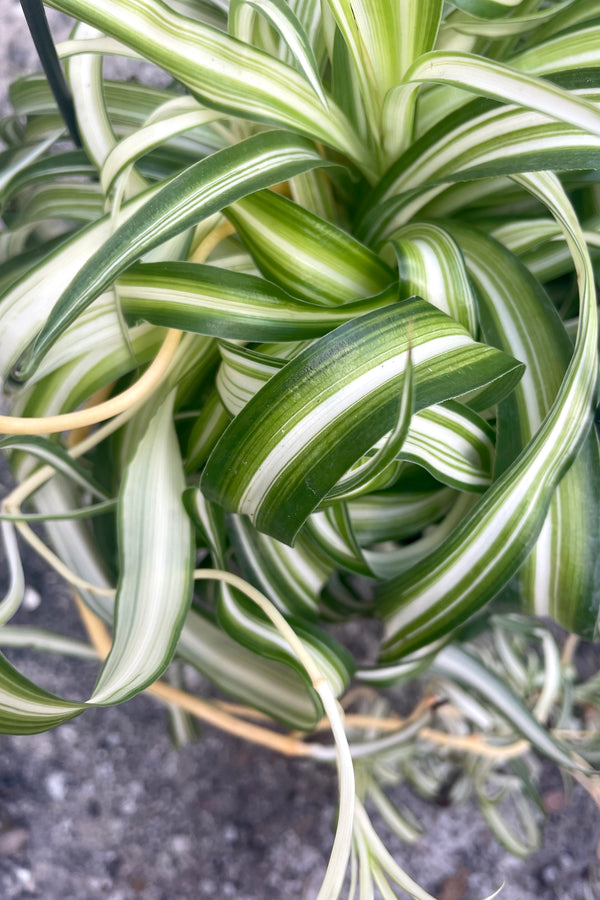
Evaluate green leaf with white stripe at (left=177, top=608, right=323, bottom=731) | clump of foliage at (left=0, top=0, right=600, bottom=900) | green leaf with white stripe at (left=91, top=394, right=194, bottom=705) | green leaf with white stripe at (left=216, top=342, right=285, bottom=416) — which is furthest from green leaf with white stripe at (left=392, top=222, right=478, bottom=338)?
green leaf with white stripe at (left=177, top=608, right=323, bottom=731)

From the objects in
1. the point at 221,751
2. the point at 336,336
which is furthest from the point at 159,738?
the point at 336,336

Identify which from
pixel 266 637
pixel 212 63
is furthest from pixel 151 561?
pixel 212 63

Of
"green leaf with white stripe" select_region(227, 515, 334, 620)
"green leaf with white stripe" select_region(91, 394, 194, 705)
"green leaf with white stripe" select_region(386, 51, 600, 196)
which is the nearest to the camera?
"green leaf with white stripe" select_region(386, 51, 600, 196)

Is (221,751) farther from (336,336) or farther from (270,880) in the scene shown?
(336,336)

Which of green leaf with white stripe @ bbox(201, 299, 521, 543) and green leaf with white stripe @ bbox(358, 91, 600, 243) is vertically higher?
green leaf with white stripe @ bbox(358, 91, 600, 243)

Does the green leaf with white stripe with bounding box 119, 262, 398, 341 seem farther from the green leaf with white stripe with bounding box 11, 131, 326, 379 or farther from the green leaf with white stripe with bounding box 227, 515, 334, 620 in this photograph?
the green leaf with white stripe with bounding box 227, 515, 334, 620

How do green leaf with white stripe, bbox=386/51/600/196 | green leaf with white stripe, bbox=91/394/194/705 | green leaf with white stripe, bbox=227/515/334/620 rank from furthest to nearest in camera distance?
green leaf with white stripe, bbox=227/515/334/620 < green leaf with white stripe, bbox=91/394/194/705 < green leaf with white stripe, bbox=386/51/600/196

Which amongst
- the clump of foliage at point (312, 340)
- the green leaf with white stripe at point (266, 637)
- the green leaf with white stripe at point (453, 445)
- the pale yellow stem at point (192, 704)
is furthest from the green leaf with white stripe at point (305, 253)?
the pale yellow stem at point (192, 704)
